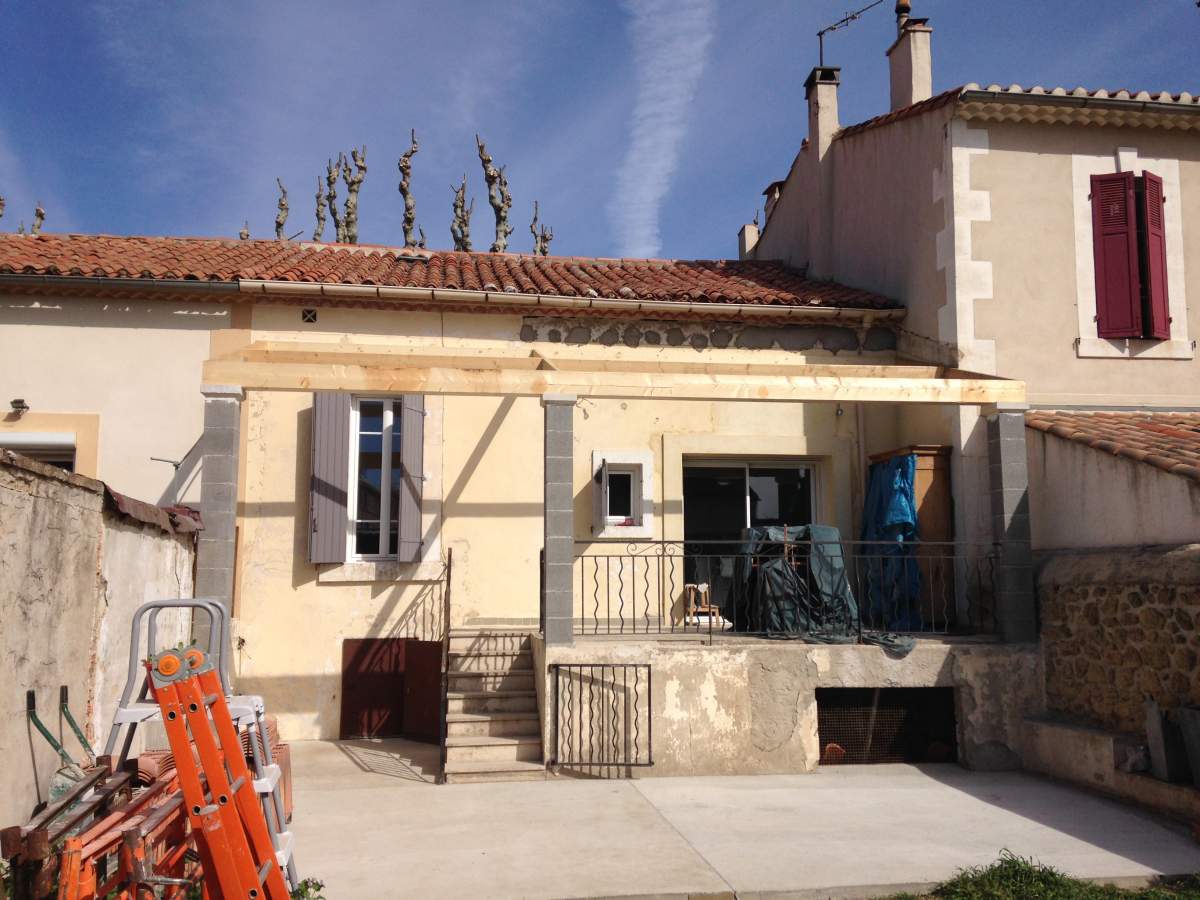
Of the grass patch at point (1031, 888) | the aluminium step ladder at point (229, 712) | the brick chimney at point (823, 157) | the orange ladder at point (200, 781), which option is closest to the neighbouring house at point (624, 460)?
the brick chimney at point (823, 157)

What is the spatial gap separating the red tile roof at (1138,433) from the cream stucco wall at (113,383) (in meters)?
8.15

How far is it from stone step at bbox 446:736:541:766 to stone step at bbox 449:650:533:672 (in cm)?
108

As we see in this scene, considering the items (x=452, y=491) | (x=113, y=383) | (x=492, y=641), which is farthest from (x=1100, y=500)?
(x=113, y=383)

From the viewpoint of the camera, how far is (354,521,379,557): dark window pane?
9.52 metres

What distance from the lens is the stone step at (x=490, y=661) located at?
889 centimetres

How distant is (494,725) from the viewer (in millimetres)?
8117

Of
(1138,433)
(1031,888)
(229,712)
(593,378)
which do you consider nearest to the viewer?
(229,712)

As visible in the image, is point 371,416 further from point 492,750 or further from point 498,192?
point 498,192

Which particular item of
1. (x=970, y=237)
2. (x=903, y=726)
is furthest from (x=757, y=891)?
(x=970, y=237)

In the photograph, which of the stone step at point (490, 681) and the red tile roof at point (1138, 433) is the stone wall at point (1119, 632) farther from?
the stone step at point (490, 681)

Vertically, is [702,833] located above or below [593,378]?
below

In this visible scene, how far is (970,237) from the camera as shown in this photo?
9461mm

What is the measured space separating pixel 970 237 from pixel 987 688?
445 cm

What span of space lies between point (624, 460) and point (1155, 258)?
5.81m
